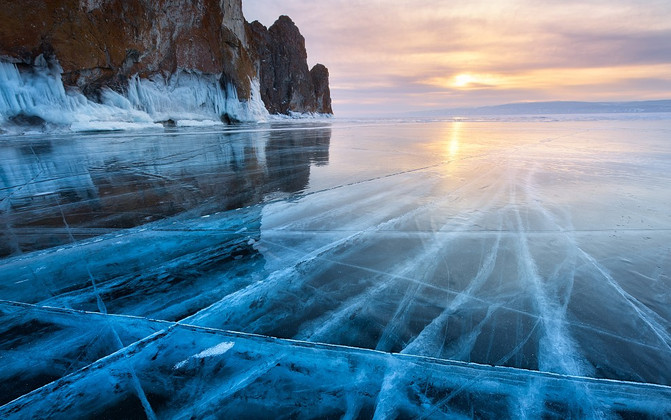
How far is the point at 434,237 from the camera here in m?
2.89

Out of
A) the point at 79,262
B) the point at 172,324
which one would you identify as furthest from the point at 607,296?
the point at 79,262

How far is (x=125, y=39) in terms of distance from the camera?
21.2 m

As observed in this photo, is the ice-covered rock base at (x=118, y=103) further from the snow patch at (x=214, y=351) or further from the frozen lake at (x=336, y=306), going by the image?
the snow patch at (x=214, y=351)

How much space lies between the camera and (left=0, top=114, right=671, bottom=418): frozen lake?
4.29ft

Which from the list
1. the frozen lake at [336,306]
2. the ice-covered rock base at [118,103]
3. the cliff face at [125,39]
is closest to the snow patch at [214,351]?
the frozen lake at [336,306]

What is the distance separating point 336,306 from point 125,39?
2780 cm

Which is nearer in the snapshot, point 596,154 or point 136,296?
point 136,296

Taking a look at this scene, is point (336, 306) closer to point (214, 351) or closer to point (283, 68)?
point (214, 351)

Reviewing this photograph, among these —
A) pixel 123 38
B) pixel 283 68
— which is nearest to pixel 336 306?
pixel 123 38

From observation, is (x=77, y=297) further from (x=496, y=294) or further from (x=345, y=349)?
(x=496, y=294)

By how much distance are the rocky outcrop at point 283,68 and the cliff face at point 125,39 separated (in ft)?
92.5

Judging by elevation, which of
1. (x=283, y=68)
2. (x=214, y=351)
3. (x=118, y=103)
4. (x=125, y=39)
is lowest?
(x=214, y=351)

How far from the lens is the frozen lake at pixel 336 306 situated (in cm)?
131

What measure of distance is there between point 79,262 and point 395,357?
104 inches
